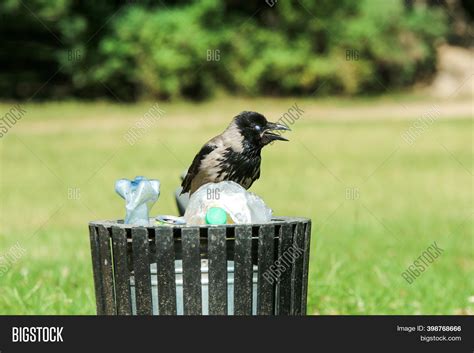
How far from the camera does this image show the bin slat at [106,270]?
4.14 m

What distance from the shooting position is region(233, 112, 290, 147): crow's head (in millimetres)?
5070

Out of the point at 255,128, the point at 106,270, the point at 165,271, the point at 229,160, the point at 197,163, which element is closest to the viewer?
the point at 165,271

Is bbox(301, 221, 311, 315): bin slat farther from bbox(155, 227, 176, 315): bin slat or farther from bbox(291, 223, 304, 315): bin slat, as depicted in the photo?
bbox(155, 227, 176, 315): bin slat

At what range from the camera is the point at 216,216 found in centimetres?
407

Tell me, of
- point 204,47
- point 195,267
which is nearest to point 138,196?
point 195,267

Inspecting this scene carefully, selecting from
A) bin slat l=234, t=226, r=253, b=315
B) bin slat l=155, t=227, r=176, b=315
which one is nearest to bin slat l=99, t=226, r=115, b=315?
bin slat l=155, t=227, r=176, b=315

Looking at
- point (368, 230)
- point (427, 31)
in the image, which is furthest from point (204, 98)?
point (368, 230)

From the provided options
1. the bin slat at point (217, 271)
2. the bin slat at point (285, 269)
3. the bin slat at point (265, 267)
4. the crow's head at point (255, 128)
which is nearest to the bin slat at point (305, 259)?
the bin slat at point (285, 269)

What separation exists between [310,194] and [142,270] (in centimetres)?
910

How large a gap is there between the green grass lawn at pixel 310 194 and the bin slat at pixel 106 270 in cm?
177

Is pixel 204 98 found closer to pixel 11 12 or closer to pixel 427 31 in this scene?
pixel 11 12

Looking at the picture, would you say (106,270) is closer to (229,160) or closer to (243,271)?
(243,271)

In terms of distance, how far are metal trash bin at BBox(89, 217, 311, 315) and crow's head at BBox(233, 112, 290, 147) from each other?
0.96 meters

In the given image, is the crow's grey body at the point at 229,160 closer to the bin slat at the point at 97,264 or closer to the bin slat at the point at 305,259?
the bin slat at the point at 305,259
